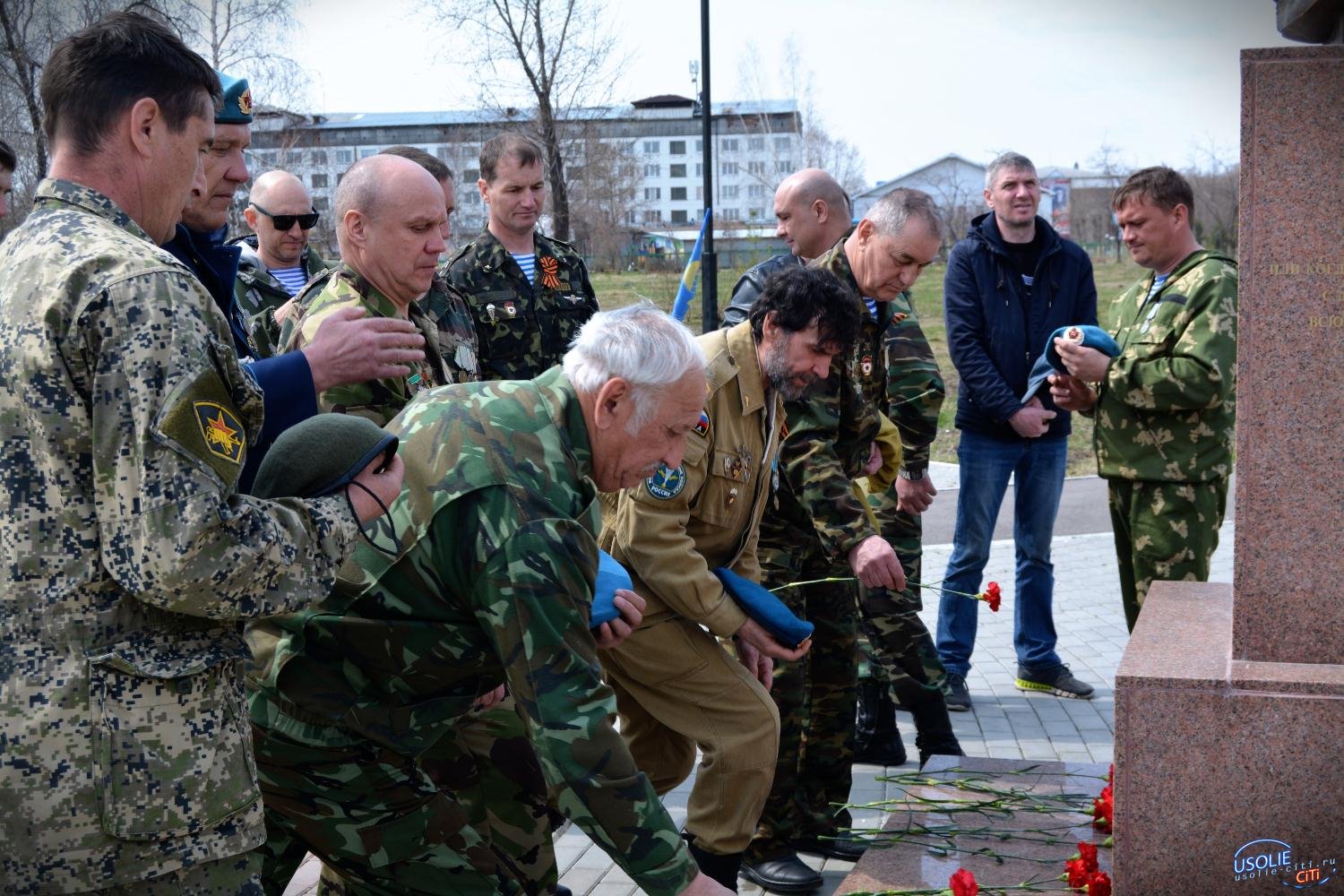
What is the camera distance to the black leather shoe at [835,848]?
4512 mm

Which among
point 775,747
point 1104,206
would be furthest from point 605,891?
point 1104,206

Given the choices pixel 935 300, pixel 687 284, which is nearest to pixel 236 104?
pixel 687 284

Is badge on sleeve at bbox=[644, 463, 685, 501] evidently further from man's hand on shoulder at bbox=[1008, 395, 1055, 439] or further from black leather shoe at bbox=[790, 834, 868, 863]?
man's hand on shoulder at bbox=[1008, 395, 1055, 439]

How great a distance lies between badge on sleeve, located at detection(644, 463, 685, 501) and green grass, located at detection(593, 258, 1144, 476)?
15.8 ft

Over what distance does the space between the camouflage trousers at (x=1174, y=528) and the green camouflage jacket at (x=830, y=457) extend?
1.33 m

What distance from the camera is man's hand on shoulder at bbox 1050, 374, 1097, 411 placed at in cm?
563

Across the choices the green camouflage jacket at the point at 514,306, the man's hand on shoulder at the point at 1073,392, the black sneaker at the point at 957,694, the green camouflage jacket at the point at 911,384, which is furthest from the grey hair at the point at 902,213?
the black sneaker at the point at 957,694

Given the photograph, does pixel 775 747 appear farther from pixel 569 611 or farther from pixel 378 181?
pixel 378 181

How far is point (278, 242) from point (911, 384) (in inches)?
116

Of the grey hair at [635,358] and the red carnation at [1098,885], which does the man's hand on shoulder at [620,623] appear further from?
the red carnation at [1098,885]

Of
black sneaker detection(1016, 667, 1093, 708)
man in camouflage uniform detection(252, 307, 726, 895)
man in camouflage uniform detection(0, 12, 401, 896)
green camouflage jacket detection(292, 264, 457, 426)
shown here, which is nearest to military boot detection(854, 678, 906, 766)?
black sneaker detection(1016, 667, 1093, 708)

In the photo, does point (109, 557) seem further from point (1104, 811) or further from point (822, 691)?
point (1104, 811)

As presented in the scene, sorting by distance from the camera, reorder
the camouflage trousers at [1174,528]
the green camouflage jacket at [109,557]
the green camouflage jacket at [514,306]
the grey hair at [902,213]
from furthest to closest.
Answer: the green camouflage jacket at [514,306], the camouflage trousers at [1174,528], the grey hair at [902,213], the green camouflage jacket at [109,557]

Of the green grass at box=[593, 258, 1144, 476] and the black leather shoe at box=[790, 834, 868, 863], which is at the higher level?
the green grass at box=[593, 258, 1144, 476]
